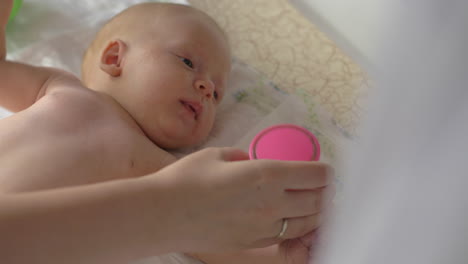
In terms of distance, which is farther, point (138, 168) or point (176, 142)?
point (176, 142)

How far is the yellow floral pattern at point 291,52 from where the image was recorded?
149 cm

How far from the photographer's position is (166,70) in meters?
1.09

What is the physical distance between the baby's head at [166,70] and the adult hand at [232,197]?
0.41 meters

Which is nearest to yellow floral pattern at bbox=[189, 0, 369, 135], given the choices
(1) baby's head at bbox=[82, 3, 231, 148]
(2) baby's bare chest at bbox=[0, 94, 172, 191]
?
(1) baby's head at bbox=[82, 3, 231, 148]

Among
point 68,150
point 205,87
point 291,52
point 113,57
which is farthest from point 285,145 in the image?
point 291,52

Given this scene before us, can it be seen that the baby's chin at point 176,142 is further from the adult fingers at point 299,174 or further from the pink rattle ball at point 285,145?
the adult fingers at point 299,174

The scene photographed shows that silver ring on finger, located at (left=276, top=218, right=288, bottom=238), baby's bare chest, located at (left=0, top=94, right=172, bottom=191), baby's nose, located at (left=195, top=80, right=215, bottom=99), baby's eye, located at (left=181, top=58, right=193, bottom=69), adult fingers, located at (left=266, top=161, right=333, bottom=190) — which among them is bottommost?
baby's bare chest, located at (left=0, top=94, right=172, bottom=191)

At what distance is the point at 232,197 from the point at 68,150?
47cm

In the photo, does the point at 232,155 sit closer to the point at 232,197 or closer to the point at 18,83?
the point at 232,197

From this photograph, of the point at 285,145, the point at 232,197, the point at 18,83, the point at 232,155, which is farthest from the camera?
the point at 18,83

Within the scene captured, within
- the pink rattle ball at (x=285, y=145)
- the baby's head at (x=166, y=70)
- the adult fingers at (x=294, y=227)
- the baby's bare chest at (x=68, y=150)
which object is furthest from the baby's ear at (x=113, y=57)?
the adult fingers at (x=294, y=227)

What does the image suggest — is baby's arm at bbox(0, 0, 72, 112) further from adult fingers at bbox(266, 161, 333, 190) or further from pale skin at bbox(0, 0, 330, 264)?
adult fingers at bbox(266, 161, 333, 190)

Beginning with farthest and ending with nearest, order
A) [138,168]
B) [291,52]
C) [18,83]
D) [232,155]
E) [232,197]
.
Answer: [291,52]
[18,83]
[138,168]
[232,155]
[232,197]

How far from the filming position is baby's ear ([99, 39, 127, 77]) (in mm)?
1135
